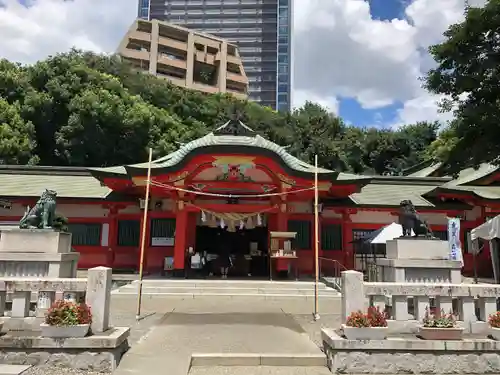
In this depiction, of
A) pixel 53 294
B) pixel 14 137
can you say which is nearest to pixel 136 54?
pixel 14 137

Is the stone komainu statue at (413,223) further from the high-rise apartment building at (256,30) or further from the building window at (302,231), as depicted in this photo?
the high-rise apartment building at (256,30)

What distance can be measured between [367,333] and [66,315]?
4280mm

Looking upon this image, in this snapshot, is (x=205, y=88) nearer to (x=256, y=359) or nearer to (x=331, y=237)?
(x=331, y=237)

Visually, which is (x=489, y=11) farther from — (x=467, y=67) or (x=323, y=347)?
(x=323, y=347)

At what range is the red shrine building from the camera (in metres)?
16.0

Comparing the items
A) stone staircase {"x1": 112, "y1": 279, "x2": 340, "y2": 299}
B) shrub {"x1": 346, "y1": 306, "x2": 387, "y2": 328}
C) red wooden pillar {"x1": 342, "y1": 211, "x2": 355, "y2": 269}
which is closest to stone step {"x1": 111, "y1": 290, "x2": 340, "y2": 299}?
stone staircase {"x1": 112, "y1": 279, "x2": 340, "y2": 299}

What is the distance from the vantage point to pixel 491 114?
481 inches

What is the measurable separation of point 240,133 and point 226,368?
13693 millimetres

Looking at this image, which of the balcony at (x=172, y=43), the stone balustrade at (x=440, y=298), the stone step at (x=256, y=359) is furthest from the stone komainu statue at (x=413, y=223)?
the balcony at (x=172, y=43)

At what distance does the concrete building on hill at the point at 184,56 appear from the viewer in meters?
67.9

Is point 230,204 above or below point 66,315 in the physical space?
above

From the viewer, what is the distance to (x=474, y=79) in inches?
499

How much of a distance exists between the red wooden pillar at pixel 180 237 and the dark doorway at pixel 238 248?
223 cm

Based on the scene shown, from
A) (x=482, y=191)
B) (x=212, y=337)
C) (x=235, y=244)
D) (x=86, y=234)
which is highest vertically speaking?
(x=482, y=191)
